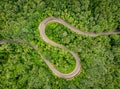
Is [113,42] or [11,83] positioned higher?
[113,42]

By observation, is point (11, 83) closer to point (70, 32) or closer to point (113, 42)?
point (70, 32)

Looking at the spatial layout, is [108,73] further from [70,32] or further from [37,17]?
[37,17]

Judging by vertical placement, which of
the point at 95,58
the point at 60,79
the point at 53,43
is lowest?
the point at 60,79

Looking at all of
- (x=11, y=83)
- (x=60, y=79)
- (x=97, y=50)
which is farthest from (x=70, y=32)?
(x=11, y=83)

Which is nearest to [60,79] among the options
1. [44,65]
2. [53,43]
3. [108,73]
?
[44,65]

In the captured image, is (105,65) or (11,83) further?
(105,65)

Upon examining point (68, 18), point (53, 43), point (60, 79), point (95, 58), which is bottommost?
point (60, 79)
